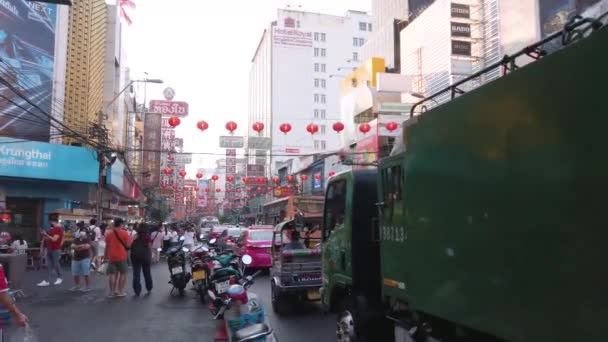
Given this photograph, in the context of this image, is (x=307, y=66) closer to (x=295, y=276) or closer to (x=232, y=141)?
(x=232, y=141)

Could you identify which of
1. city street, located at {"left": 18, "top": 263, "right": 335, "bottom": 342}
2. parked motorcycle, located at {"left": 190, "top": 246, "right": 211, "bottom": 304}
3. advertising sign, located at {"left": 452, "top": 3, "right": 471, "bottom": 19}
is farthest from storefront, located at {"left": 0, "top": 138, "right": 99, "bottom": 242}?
advertising sign, located at {"left": 452, "top": 3, "right": 471, "bottom": 19}

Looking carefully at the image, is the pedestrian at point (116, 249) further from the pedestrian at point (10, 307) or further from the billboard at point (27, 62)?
the billboard at point (27, 62)

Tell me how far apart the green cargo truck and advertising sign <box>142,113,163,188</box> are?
39633 mm

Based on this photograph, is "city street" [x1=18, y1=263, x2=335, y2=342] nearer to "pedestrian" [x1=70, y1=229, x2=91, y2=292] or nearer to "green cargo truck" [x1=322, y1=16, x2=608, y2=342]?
"pedestrian" [x1=70, y1=229, x2=91, y2=292]

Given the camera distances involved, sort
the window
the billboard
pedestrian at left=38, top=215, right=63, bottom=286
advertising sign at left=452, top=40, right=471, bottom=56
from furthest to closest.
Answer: advertising sign at left=452, top=40, right=471, bottom=56
the billboard
pedestrian at left=38, top=215, right=63, bottom=286
the window

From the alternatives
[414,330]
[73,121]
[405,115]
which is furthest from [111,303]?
[405,115]

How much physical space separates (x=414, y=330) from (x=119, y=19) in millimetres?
37640

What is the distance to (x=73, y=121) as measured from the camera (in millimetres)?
26609

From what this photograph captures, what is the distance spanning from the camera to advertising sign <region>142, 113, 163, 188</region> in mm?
44278

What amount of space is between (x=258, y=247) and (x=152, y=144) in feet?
101

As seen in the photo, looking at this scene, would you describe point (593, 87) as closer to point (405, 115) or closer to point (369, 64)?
point (405, 115)

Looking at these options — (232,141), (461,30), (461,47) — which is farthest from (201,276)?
(461,30)

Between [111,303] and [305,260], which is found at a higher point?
[305,260]

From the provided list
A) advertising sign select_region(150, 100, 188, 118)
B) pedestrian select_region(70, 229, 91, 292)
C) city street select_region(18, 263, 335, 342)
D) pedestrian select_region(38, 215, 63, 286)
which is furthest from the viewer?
advertising sign select_region(150, 100, 188, 118)
